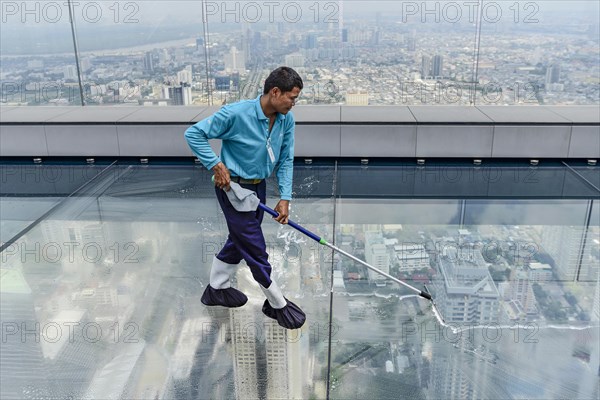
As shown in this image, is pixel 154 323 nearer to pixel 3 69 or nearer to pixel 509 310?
pixel 509 310

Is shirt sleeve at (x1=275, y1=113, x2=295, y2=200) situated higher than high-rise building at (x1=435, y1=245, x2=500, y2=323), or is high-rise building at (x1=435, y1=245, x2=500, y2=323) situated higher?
shirt sleeve at (x1=275, y1=113, x2=295, y2=200)

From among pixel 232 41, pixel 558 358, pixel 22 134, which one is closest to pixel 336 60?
pixel 232 41

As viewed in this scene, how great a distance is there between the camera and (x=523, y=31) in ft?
20.3

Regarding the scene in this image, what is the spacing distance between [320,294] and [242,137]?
1.08 meters

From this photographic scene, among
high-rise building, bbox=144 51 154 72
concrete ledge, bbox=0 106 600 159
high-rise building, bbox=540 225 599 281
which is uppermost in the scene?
high-rise building, bbox=144 51 154 72

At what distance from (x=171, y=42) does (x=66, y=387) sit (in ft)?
14.7

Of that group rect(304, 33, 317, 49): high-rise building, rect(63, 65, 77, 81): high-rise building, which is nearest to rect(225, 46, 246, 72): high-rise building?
rect(304, 33, 317, 49): high-rise building

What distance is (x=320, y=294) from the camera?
11.0 ft

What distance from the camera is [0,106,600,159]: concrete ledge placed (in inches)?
225

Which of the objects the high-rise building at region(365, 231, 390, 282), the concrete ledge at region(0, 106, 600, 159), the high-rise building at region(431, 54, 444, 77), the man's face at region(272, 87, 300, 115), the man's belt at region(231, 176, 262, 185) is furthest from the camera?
the high-rise building at region(431, 54, 444, 77)

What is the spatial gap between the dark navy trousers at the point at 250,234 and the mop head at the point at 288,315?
19 cm

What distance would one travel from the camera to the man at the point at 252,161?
2.74 metres

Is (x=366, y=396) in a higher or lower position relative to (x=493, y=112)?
lower

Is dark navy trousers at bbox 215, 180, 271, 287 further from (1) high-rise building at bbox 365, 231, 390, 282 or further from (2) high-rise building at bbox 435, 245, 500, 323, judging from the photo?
(2) high-rise building at bbox 435, 245, 500, 323
